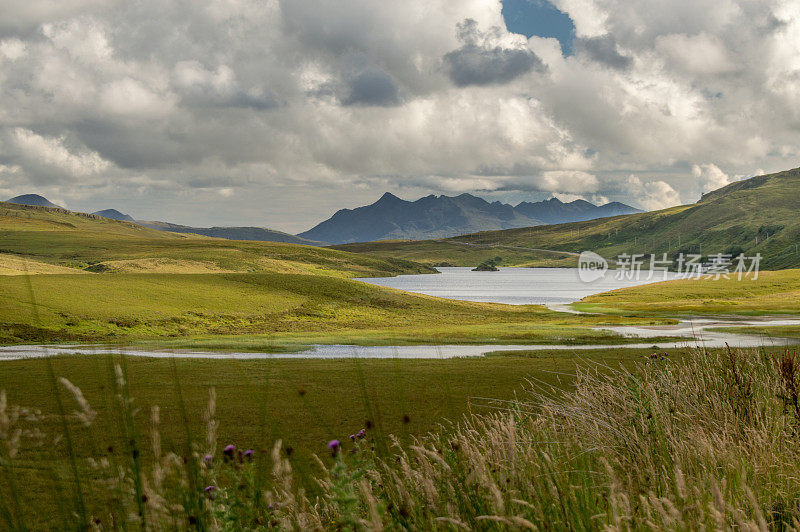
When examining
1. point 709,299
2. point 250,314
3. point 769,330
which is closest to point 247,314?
point 250,314

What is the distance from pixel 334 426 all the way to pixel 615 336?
31.5 meters

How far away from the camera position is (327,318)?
57375mm

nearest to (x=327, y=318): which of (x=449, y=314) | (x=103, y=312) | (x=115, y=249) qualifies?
(x=449, y=314)

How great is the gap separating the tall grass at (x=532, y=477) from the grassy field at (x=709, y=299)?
196 feet

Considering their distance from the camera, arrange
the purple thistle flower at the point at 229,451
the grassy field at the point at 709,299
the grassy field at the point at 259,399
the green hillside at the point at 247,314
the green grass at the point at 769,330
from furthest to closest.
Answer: the grassy field at the point at 709,299, the green hillside at the point at 247,314, the green grass at the point at 769,330, the grassy field at the point at 259,399, the purple thistle flower at the point at 229,451

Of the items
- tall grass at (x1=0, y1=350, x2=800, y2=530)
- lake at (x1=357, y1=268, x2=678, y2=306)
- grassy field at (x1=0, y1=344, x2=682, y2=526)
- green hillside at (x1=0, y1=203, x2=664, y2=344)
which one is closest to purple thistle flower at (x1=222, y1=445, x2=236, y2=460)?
tall grass at (x1=0, y1=350, x2=800, y2=530)

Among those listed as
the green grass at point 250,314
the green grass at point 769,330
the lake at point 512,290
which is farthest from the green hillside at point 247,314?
the lake at point 512,290

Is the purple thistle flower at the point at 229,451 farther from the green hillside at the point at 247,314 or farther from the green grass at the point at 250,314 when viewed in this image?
the green grass at the point at 250,314

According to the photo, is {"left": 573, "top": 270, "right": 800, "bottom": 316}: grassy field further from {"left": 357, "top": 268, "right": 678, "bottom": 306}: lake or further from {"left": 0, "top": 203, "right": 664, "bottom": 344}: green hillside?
{"left": 0, "top": 203, "right": 664, "bottom": 344}: green hillside

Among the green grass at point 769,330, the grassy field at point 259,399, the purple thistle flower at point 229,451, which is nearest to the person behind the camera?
the purple thistle flower at point 229,451

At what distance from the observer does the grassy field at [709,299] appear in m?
63.2

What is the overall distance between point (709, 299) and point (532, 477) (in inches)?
3316

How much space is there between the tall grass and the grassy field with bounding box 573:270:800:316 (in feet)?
196

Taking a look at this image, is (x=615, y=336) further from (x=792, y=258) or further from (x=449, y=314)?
(x=792, y=258)
